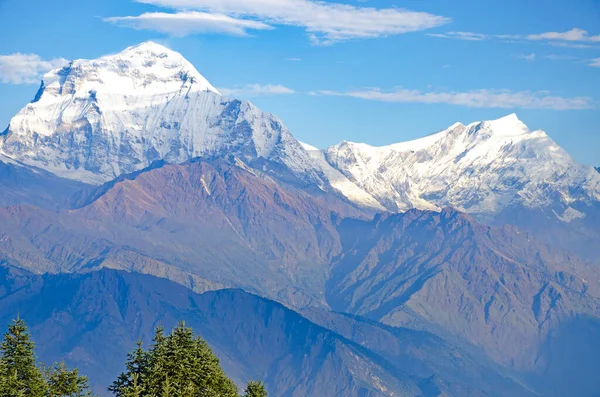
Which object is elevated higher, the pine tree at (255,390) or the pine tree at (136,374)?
the pine tree at (136,374)

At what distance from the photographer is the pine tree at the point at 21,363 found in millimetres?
93188

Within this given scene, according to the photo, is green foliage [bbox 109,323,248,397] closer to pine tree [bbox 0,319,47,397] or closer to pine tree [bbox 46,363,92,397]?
pine tree [bbox 46,363,92,397]

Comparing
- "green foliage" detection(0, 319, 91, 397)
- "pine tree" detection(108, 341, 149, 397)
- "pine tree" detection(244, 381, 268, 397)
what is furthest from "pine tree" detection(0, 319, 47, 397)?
"pine tree" detection(244, 381, 268, 397)

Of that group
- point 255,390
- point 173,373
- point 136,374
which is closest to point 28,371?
point 136,374

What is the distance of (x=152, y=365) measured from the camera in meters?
97.4

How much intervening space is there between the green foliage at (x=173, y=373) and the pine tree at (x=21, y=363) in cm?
581

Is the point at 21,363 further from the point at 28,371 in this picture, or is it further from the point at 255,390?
the point at 255,390

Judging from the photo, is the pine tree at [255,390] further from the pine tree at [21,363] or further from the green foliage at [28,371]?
the pine tree at [21,363]

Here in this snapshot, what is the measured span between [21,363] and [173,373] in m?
10.9

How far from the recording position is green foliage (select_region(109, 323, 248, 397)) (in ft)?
308

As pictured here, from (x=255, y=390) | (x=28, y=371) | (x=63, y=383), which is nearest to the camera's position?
(x=28, y=371)

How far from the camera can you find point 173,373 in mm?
96875

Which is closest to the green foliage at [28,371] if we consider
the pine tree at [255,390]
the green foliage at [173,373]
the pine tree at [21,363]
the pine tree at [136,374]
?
the pine tree at [21,363]

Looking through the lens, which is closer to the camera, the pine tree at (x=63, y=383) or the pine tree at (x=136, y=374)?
the pine tree at (x=136, y=374)
